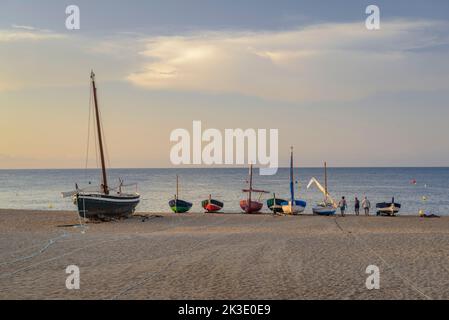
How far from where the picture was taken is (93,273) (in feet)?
53.7

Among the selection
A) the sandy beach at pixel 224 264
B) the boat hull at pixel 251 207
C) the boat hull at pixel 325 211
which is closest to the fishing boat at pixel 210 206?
the boat hull at pixel 251 207

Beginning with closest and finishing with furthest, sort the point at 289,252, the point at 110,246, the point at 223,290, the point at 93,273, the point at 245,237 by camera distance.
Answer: the point at 223,290
the point at 93,273
the point at 289,252
the point at 110,246
the point at 245,237

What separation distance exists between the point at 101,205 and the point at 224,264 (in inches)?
821

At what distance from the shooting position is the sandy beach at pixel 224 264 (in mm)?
13812

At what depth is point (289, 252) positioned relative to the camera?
20.6 metres

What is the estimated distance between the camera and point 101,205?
36625 millimetres

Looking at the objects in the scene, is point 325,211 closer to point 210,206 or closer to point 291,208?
point 291,208

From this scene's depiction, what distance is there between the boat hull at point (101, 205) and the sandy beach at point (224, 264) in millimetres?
6098

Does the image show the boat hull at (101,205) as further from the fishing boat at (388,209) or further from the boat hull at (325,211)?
the fishing boat at (388,209)
